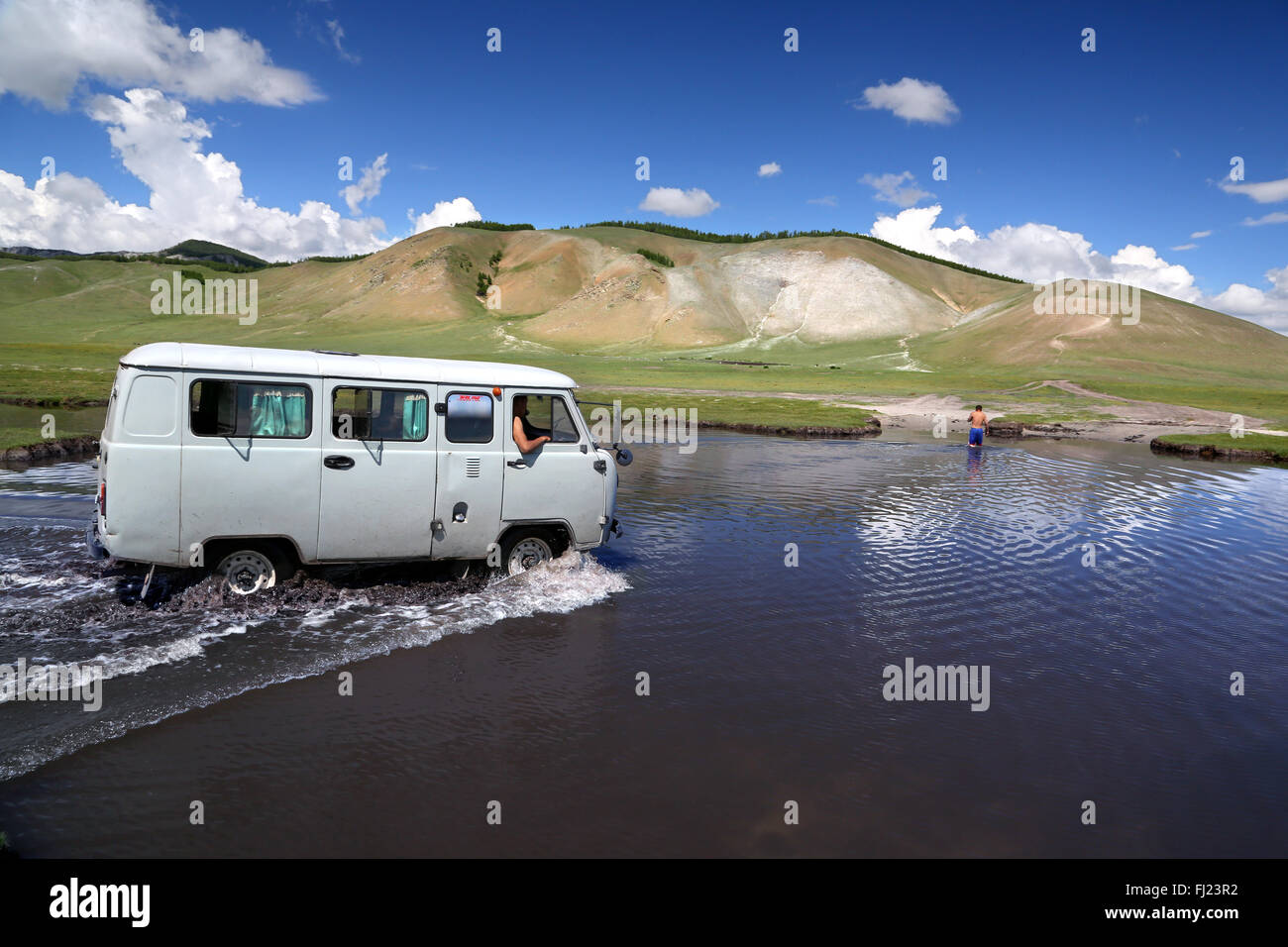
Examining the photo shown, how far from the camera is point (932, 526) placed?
1753cm

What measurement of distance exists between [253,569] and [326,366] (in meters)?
2.76

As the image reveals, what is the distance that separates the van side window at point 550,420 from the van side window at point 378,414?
1.45 metres

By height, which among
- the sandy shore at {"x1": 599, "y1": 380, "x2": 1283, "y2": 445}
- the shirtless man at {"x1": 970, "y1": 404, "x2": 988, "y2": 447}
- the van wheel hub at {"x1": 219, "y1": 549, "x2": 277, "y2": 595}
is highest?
the sandy shore at {"x1": 599, "y1": 380, "x2": 1283, "y2": 445}

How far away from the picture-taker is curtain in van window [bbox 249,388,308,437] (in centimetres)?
970

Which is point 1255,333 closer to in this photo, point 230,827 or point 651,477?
point 651,477

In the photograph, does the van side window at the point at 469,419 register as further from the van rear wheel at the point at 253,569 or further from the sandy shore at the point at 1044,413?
the sandy shore at the point at 1044,413

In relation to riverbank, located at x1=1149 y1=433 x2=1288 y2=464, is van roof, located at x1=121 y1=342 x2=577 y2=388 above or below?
above

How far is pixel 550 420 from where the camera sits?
11.5 meters

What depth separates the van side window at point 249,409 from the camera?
941 cm

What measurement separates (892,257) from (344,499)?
192 meters

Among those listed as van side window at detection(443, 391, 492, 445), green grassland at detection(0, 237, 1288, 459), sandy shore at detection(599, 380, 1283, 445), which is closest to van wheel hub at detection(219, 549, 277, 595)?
van side window at detection(443, 391, 492, 445)

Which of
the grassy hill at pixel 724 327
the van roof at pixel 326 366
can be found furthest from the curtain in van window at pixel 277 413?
the grassy hill at pixel 724 327

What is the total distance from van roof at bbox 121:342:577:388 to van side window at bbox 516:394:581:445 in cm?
22

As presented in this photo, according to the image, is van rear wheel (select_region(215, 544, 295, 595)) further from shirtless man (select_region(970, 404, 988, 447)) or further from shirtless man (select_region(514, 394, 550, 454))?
shirtless man (select_region(970, 404, 988, 447))
